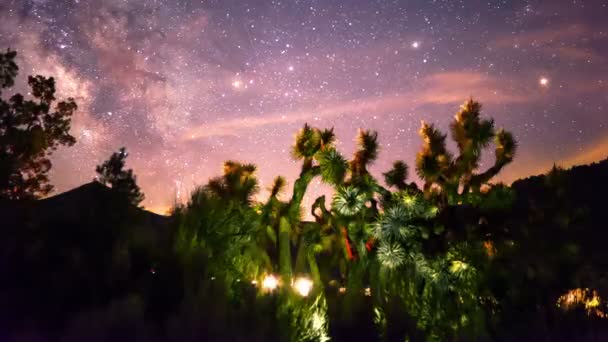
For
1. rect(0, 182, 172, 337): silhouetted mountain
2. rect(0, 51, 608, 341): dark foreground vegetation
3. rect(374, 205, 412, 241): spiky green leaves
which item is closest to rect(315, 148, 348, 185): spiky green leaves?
rect(0, 51, 608, 341): dark foreground vegetation

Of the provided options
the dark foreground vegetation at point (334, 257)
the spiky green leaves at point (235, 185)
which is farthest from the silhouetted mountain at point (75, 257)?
the spiky green leaves at point (235, 185)

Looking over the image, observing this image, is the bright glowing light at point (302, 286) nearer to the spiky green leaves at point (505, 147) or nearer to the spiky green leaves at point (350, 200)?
the spiky green leaves at point (350, 200)

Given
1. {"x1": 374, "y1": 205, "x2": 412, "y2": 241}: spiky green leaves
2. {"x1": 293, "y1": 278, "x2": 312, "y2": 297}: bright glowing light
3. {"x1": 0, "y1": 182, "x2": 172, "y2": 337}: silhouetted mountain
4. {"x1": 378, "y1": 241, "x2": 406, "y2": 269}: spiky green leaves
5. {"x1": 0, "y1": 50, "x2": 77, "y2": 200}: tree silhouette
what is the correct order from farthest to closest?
1. {"x1": 0, "y1": 50, "x2": 77, "y2": 200}: tree silhouette
2. {"x1": 293, "y1": 278, "x2": 312, "y2": 297}: bright glowing light
3. {"x1": 374, "y1": 205, "x2": 412, "y2": 241}: spiky green leaves
4. {"x1": 378, "y1": 241, "x2": 406, "y2": 269}: spiky green leaves
5. {"x1": 0, "y1": 182, "x2": 172, "y2": 337}: silhouetted mountain

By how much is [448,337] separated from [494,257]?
241cm

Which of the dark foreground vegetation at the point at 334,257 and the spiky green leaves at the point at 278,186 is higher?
the spiky green leaves at the point at 278,186

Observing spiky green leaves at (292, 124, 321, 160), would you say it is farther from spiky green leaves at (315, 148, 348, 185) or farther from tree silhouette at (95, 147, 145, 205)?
tree silhouette at (95, 147, 145, 205)

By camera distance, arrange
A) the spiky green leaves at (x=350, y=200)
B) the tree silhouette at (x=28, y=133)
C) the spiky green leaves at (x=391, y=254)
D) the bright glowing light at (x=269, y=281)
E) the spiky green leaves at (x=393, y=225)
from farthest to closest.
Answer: the tree silhouette at (x=28, y=133) < the bright glowing light at (x=269, y=281) < the spiky green leaves at (x=350, y=200) < the spiky green leaves at (x=393, y=225) < the spiky green leaves at (x=391, y=254)

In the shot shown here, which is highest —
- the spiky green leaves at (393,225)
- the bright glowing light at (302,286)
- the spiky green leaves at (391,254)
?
the spiky green leaves at (393,225)

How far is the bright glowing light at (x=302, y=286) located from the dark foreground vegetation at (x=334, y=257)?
0.03 meters

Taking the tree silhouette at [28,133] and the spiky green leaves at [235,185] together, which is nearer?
the spiky green leaves at [235,185]

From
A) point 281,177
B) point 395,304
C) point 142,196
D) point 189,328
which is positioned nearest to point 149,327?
point 189,328

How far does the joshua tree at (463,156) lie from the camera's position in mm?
12922

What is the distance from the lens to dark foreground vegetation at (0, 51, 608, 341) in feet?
21.7

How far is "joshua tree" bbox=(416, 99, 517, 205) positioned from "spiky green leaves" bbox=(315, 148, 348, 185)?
1.90 meters
